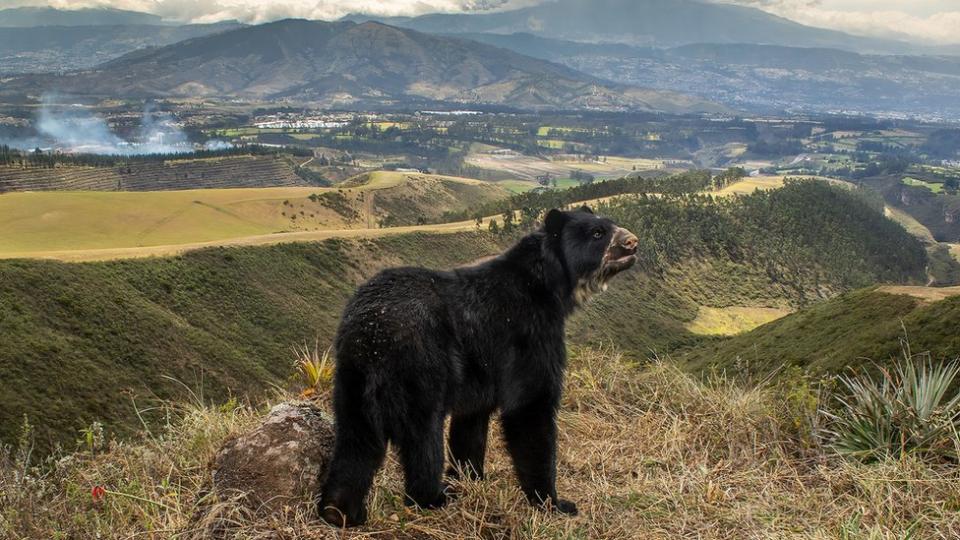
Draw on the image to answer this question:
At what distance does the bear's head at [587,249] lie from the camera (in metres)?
5.39

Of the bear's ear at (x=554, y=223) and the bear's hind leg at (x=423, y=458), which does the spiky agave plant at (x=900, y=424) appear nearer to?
the bear's ear at (x=554, y=223)

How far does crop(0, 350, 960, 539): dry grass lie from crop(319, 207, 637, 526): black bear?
31cm

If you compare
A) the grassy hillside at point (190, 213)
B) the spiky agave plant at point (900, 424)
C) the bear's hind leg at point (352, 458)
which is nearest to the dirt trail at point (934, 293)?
the spiky agave plant at point (900, 424)

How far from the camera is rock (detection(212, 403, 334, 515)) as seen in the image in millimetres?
4496

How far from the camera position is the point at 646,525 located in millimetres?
4562

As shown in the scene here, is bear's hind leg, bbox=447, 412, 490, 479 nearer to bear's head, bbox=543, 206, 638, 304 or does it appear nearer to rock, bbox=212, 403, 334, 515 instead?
rock, bbox=212, 403, 334, 515

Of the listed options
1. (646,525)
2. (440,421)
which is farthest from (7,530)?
(646,525)

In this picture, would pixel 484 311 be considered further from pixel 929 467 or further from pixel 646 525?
pixel 929 467

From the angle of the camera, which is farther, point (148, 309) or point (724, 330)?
point (724, 330)

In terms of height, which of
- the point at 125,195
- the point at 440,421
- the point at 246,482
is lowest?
the point at 125,195

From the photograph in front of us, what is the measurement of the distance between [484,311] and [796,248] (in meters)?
123

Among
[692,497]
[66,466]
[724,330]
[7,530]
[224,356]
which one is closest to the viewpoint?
[7,530]

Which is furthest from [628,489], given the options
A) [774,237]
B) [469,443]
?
[774,237]

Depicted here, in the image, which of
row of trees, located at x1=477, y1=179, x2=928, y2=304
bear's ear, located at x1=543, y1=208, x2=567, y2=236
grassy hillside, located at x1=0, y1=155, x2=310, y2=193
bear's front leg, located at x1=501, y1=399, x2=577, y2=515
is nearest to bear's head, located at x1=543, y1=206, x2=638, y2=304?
bear's ear, located at x1=543, y1=208, x2=567, y2=236
